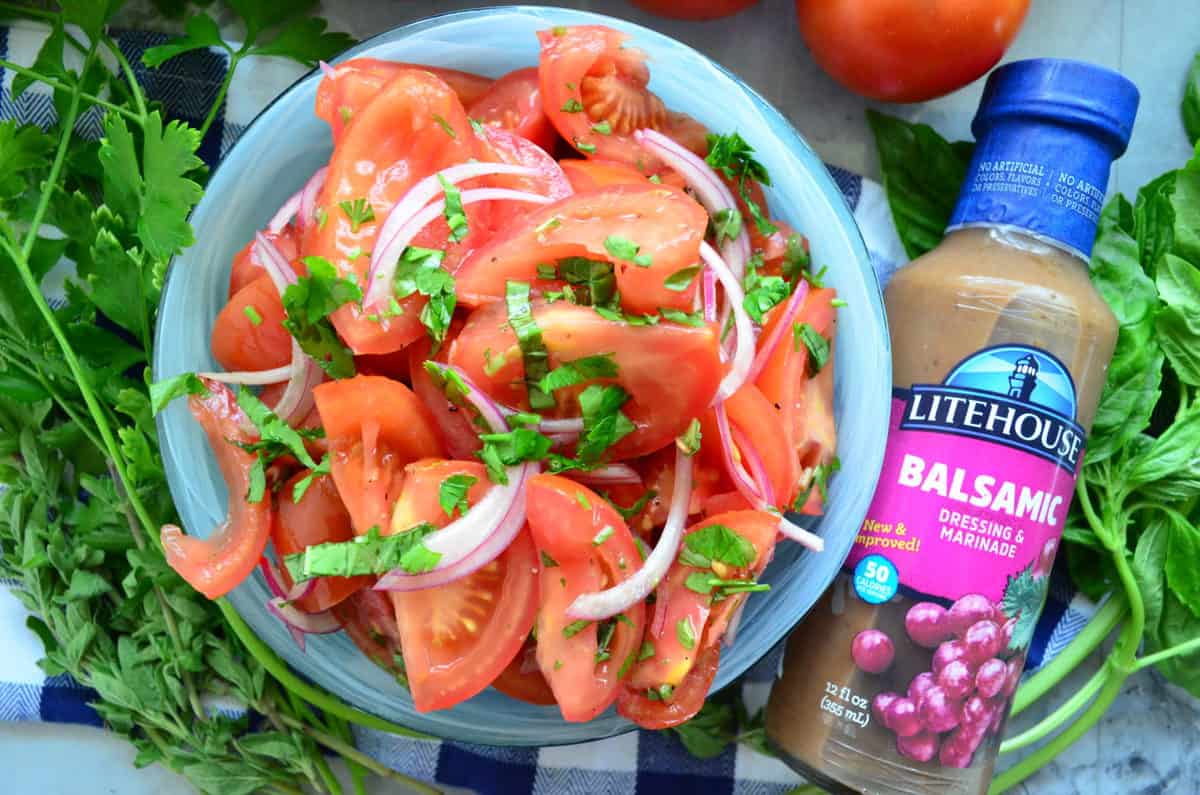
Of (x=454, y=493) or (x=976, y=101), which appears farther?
(x=976, y=101)

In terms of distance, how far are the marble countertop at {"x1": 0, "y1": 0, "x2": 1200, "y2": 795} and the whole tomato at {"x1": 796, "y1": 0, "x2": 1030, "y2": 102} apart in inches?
4.1

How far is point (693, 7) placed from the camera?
125 cm

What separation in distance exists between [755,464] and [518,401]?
0.24m

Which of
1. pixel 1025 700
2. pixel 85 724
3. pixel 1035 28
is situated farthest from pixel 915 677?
pixel 85 724

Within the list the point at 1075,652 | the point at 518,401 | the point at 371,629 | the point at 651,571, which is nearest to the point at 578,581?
the point at 651,571

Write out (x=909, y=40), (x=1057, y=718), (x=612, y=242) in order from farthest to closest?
(x=1057, y=718) < (x=909, y=40) < (x=612, y=242)

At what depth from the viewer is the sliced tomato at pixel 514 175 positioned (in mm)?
951

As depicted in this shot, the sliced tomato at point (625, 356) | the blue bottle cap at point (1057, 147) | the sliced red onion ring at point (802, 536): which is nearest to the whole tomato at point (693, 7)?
the blue bottle cap at point (1057, 147)

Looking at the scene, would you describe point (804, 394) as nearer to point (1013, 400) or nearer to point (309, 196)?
point (1013, 400)

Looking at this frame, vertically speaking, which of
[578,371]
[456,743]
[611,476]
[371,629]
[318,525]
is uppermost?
[578,371]

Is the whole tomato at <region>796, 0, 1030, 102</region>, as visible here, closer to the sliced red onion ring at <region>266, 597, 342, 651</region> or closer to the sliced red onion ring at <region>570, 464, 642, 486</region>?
the sliced red onion ring at <region>570, 464, 642, 486</region>

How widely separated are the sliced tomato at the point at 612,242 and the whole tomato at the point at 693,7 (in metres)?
0.45

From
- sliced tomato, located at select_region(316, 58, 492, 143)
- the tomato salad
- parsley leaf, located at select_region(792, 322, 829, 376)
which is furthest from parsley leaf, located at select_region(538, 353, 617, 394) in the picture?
sliced tomato, located at select_region(316, 58, 492, 143)

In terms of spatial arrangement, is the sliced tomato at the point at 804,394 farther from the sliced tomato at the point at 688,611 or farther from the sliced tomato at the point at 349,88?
the sliced tomato at the point at 349,88
